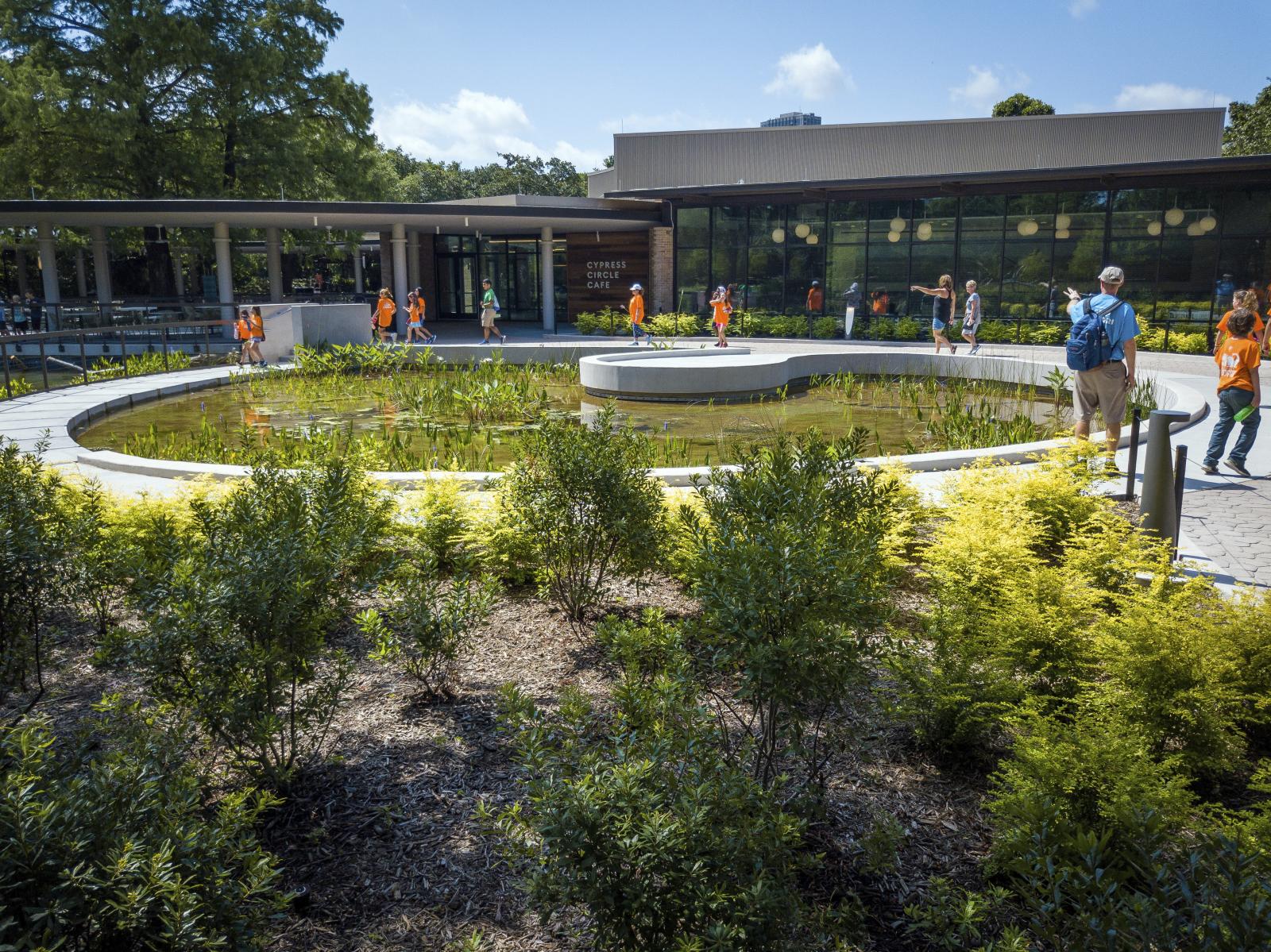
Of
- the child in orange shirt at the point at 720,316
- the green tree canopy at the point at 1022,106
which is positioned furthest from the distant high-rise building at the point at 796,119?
the child in orange shirt at the point at 720,316

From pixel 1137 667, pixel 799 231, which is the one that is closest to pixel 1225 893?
pixel 1137 667

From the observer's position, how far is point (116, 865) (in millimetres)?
2533

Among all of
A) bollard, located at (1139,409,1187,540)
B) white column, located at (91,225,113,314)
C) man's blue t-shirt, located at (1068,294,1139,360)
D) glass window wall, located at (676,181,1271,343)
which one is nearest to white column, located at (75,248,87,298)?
white column, located at (91,225,113,314)

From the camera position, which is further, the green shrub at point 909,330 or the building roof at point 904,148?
the building roof at point 904,148

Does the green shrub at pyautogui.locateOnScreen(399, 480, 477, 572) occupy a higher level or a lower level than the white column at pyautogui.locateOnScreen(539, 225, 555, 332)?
lower

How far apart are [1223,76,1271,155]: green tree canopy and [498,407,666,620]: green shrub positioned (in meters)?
54.7

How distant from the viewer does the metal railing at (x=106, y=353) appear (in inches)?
703

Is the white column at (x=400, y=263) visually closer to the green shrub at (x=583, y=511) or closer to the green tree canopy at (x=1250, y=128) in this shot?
the green shrub at (x=583, y=511)

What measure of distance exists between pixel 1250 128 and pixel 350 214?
49.6 meters

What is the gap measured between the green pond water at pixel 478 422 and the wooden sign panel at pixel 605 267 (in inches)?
578

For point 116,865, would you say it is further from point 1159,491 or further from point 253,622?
point 1159,491

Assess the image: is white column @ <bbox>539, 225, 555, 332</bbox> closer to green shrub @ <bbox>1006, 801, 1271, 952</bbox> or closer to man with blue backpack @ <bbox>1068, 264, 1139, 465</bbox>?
man with blue backpack @ <bbox>1068, 264, 1139, 465</bbox>

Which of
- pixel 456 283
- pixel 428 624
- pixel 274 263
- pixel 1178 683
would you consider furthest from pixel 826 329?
pixel 428 624

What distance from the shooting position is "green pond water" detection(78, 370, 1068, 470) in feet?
36.8
